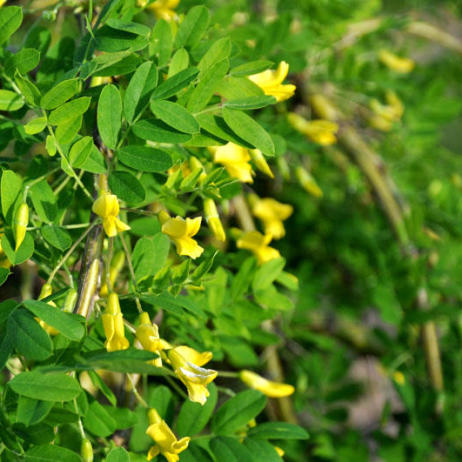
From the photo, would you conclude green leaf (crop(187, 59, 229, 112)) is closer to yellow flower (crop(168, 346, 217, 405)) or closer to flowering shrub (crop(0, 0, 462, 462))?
flowering shrub (crop(0, 0, 462, 462))

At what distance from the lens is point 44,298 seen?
1.43 ft

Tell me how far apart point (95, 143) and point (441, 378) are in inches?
28.5

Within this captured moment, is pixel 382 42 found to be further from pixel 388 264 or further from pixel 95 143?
pixel 95 143

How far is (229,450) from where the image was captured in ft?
1.72

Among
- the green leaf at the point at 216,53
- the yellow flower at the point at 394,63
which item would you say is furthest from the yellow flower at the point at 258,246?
the yellow flower at the point at 394,63

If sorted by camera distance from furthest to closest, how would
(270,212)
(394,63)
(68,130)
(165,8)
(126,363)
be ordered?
(394,63)
(270,212)
(165,8)
(68,130)
(126,363)

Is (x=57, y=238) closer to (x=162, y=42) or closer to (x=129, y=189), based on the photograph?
(x=129, y=189)

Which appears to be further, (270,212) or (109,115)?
(270,212)

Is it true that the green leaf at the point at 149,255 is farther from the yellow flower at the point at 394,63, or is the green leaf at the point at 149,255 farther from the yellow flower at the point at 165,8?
the yellow flower at the point at 394,63

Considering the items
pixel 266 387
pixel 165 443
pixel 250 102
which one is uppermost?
pixel 250 102

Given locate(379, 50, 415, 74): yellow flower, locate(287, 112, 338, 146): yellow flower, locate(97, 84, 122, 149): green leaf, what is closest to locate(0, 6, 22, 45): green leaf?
Answer: locate(97, 84, 122, 149): green leaf

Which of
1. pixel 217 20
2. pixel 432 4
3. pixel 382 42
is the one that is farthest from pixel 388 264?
pixel 432 4

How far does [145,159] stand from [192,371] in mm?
168

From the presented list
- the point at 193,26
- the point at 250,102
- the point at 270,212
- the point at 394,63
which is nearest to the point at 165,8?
the point at 193,26
